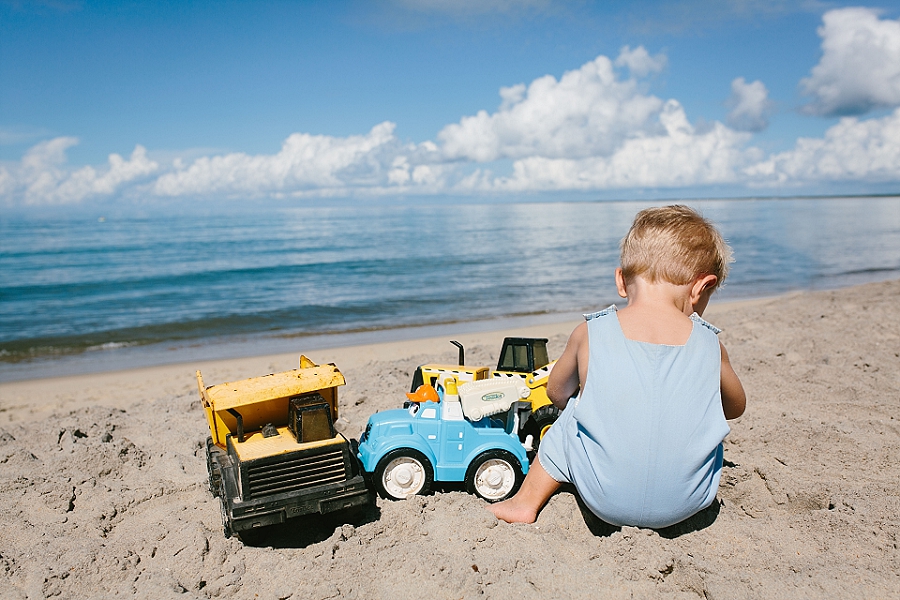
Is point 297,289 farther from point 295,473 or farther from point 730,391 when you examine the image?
point 730,391

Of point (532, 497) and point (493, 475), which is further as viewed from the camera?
point (493, 475)

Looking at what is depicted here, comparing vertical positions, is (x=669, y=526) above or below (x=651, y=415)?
below

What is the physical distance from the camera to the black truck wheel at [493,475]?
3.13m

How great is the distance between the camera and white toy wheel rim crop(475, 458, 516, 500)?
10.3 ft

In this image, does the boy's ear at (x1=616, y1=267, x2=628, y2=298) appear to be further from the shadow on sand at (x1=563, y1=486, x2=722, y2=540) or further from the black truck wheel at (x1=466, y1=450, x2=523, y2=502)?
the black truck wheel at (x1=466, y1=450, x2=523, y2=502)

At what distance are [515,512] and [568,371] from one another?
748mm

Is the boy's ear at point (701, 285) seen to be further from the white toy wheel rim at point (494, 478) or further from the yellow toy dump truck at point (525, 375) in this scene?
the white toy wheel rim at point (494, 478)

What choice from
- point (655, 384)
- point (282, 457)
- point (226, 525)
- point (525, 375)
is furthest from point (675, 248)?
point (226, 525)

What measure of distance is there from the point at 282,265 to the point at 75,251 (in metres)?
13.2

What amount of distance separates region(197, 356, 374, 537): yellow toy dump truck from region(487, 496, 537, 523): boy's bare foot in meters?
0.63

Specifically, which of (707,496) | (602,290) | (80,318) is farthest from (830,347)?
(80,318)

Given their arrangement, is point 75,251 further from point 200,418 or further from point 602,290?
point 200,418

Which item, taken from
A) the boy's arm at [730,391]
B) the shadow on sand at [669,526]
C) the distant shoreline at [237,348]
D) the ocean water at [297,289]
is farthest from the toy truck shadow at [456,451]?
the distant shoreline at [237,348]

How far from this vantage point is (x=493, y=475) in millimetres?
3152
